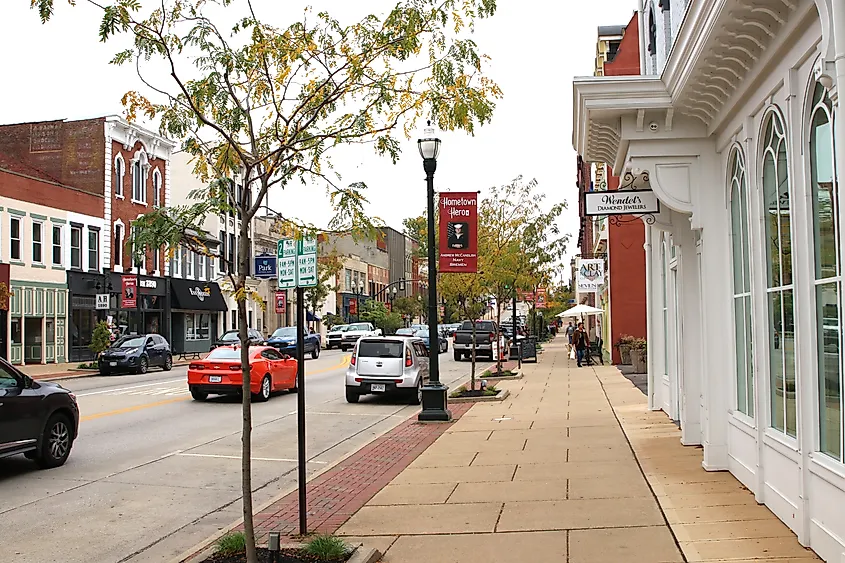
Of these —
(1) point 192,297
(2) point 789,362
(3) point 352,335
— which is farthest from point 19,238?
(2) point 789,362

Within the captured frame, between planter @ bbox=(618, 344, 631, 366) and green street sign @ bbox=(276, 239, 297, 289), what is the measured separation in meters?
23.9

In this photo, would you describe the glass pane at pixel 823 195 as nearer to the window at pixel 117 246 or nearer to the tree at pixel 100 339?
the tree at pixel 100 339

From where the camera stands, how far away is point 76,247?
1603 inches

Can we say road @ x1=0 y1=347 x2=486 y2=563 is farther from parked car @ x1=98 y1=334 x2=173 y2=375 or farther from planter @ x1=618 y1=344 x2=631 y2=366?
parked car @ x1=98 y1=334 x2=173 y2=375

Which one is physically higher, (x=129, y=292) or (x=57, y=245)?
(x=57, y=245)

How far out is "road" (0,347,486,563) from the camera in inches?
320

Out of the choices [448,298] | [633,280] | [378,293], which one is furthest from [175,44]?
[378,293]

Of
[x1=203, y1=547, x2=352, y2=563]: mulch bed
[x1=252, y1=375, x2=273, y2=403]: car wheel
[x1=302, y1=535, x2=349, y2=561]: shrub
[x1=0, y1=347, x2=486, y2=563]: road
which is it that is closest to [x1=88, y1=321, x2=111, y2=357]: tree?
[x1=0, y1=347, x2=486, y2=563]: road

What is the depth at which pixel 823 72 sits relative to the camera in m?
4.92

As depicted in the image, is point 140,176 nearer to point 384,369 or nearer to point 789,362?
point 384,369

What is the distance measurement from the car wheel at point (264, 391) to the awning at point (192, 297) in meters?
27.6

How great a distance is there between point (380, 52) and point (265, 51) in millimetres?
977

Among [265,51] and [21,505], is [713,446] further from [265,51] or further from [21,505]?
[21,505]

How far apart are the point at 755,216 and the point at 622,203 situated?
2.74 m
